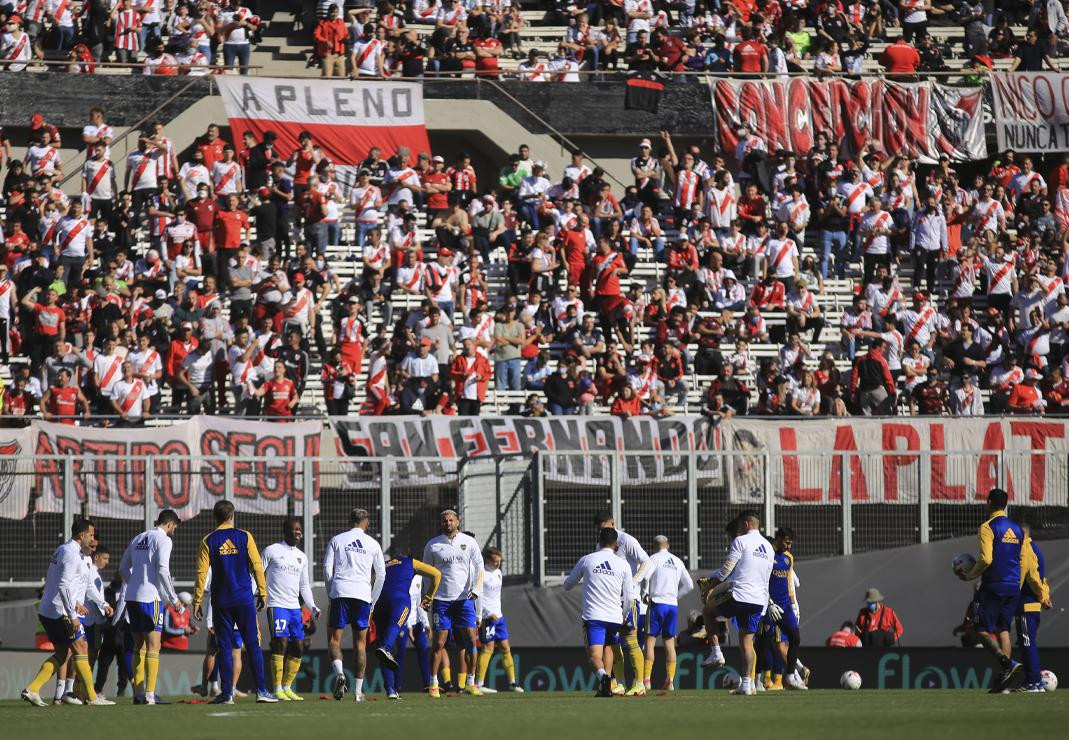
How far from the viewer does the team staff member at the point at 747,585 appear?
18.2 metres

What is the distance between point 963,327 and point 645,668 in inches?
433

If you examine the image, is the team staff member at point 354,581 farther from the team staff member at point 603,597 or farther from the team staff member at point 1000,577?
the team staff member at point 1000,577

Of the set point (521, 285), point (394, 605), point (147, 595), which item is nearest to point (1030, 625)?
point (394, 605)

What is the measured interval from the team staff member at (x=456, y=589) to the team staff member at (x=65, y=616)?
141 inches

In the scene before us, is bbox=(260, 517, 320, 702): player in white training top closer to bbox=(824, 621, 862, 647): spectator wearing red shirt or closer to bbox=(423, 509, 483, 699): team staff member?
bbox=(423, 509, 483, 699): team staff member

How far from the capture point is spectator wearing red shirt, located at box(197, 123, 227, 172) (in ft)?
97.9

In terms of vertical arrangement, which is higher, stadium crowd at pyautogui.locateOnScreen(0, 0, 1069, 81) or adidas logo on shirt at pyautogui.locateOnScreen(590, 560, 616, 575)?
stadium crowd at pyautogui.locateOnScreen(0, 0, 1069, 81)

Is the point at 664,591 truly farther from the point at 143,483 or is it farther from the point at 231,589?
the point at 143,483

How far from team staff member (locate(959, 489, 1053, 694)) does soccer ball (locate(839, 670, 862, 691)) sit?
3868mm

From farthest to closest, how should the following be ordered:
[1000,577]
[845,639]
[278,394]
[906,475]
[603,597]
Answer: [278,394] < [906,475] < [845,639] < [603,597] < [1000,577]

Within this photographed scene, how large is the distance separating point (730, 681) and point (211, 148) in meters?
14.0

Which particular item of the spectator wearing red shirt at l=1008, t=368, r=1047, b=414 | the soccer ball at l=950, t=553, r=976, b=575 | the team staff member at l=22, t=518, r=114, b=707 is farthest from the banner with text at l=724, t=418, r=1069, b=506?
the team staff member at l=22, t=518, r=114, b=707

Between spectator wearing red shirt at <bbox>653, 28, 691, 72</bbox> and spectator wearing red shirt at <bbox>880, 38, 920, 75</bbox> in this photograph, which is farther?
spectator wearing red shirt at <bbox>880, 38, 920, 75</bbox>

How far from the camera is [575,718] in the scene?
1414cm
